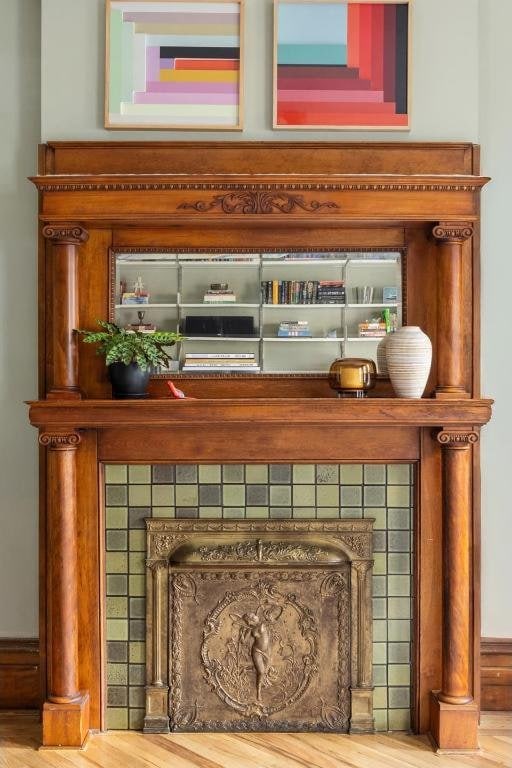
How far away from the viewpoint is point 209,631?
2859 millimetres

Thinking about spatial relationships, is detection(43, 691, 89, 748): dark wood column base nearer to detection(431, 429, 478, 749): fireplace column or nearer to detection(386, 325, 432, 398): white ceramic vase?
detection(431, 429, 478, 749): fireplace column

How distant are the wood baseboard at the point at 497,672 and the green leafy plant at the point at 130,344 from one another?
1.68 meters

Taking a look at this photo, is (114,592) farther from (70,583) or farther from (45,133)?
(45,133)

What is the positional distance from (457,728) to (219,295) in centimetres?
174

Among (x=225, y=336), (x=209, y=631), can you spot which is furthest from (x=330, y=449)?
(x=209, y=631)

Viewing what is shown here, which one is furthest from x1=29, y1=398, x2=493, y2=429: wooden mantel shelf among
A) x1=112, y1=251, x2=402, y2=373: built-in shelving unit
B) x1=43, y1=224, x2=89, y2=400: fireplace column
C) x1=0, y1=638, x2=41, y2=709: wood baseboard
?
x1=0, y1=638, x2=41, y2=709: wood baseboard

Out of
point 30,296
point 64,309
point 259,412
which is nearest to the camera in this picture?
point 259,412

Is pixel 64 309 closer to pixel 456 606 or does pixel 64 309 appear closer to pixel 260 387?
pixel 260 387

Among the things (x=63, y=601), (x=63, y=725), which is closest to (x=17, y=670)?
(x=63, y=725)

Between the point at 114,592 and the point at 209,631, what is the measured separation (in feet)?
1.23

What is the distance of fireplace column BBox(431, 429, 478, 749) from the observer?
9.00 feet

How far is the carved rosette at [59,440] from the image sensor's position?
2713 millimetres

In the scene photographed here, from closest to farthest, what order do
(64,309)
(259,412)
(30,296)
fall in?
(259,412), (64,309), (30,296)

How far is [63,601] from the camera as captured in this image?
2750mm
